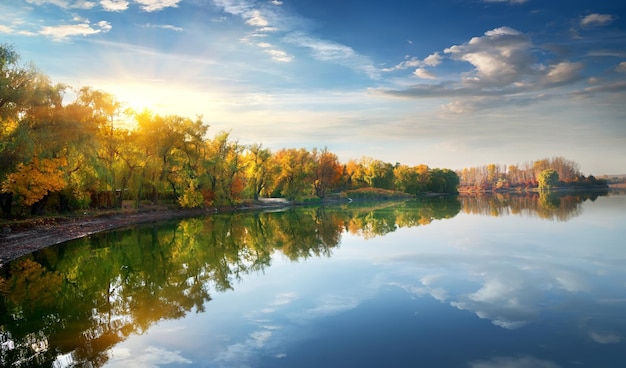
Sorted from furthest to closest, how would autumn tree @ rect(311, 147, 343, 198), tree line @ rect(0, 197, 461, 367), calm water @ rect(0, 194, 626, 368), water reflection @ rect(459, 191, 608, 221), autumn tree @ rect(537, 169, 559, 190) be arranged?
autumn tree @ rect(537, 169, 559, 190) < autumn tree @ rect(311, 147, 343, 198) < water reflection @ rect(459, 191, 608, 221) < tree line @ rect(0, 197, 461, 367) < calm water @ rect(0, 194, 626, 368)

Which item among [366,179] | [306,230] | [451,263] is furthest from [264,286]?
[366,179]

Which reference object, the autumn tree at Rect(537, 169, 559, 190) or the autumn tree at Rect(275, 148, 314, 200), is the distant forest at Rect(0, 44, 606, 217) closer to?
the autumn tree at Rect(275, 148, 314, 200)

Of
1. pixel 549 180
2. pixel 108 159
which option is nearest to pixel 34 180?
pixel 108 159

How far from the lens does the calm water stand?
8047 millimetres

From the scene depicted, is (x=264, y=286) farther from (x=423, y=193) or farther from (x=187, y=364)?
(x=423, y=193)

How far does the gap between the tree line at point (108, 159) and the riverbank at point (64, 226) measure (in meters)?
1.62

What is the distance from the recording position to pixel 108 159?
3669cm

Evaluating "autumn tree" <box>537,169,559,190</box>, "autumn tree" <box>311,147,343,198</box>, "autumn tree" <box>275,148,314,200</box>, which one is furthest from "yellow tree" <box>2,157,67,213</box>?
"autumn tree" <box>537,169,559,190</box>

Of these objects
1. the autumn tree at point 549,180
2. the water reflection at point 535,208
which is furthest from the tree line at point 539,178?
the water reflection at point 535,208

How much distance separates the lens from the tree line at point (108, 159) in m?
24.4

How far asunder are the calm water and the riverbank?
1535mm

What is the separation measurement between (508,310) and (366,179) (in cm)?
9501

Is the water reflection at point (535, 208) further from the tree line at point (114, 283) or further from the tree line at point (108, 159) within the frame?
the tree line at point (108, 159)

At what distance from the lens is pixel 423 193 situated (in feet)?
393
